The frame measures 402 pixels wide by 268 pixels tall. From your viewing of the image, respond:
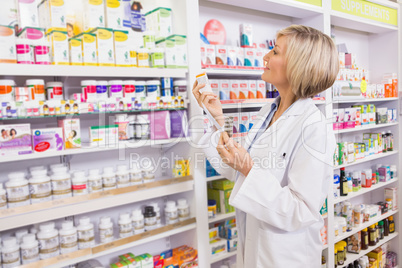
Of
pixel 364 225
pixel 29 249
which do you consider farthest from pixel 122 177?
pixel 364 225

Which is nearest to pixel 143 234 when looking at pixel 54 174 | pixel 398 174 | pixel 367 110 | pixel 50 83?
pixel 54 174

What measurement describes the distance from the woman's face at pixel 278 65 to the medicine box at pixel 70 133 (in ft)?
3.93

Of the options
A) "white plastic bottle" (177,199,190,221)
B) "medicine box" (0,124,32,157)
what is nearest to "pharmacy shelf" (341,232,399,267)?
"white plastic bottle" (177,199,190,221)

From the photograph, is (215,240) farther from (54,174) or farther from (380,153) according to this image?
(380,153)

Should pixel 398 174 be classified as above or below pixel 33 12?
below

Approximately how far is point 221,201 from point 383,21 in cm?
310

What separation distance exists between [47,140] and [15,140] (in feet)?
0.55

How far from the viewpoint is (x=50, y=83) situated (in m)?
2.07

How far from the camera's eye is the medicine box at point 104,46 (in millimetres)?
2117

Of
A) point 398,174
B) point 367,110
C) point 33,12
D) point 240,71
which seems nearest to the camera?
point 33,12

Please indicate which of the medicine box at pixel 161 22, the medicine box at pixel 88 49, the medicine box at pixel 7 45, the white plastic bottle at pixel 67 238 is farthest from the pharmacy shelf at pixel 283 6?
the white plastic bottle at pixel 67 238

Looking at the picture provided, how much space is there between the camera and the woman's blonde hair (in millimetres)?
1706

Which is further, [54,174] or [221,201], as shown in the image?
[221,201]

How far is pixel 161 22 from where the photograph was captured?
2.45 meters
